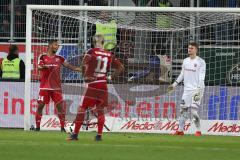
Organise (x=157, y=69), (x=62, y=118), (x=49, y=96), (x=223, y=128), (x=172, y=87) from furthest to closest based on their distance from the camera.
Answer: (x=223, y=128), (x=157, y=69), (x=49, y=96), (x=62, y=118), (x=172, y=87)

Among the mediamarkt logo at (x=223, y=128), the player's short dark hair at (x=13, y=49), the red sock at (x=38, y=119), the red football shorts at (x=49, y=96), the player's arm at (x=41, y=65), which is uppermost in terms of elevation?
the player's short dark hair at (x=13, y=49)

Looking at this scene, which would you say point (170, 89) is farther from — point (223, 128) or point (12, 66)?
point (12, 66)

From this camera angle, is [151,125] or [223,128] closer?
[151,125]

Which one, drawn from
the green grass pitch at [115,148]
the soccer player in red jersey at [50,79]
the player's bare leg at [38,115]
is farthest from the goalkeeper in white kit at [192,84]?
the player's bare leg at [38,115]

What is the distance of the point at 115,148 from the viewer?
15.7 meters

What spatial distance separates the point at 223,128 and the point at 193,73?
2.16m

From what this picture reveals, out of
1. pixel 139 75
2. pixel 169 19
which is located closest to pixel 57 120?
pixel 139 75

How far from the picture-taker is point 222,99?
72.5 feet

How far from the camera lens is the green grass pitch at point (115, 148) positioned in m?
14.0

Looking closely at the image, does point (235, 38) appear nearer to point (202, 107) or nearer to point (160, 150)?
point (202, 107)

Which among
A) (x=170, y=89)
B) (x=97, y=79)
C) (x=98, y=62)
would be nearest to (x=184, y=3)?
(x=170, y=89)

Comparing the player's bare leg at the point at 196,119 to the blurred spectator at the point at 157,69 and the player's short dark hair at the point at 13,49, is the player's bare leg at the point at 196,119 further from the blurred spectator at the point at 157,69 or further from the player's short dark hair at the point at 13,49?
the player's short dark hair at the point at 13,49

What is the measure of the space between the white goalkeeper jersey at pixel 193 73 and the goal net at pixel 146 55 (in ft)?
3.72

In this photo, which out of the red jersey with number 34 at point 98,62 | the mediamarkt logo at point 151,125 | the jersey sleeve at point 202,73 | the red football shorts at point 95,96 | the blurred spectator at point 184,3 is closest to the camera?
the red football shorts at point 95,96
